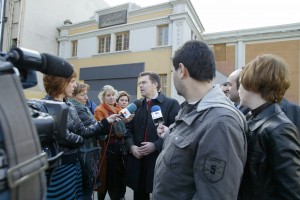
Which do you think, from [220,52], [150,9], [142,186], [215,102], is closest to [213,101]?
[215,102]

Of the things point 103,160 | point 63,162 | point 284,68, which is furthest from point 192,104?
point 103,160

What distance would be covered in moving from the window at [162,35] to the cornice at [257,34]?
5778mm

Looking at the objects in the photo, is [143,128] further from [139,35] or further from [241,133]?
[139,35]

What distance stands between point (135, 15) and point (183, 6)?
376 cm

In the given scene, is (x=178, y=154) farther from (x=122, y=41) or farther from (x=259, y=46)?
(x=259, y=46)

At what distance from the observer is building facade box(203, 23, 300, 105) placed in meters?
18.8

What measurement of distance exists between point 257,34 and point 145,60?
32.4 feet

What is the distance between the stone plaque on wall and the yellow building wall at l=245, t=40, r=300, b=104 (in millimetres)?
10715

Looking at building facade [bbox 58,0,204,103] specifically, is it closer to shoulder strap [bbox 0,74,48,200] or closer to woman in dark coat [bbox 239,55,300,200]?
woman in dark coat [bbox 239,55,300,200]

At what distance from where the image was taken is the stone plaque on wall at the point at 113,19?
57.8 ft

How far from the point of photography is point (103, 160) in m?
3.75

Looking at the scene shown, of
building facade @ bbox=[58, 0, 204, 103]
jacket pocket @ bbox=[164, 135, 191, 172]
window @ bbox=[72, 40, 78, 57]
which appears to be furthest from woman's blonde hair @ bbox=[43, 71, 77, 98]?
window @ bbox=[72, 40, 78, 57]

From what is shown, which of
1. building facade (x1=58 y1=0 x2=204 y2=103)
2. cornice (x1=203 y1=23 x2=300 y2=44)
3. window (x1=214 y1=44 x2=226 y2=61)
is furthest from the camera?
window (x1=214 y1=44 x2=226 y2=61)

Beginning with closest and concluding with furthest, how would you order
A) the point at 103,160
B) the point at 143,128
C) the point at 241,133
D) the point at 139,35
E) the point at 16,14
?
the point at 241,133 < the point at 143,128 < the point at 103,160 < the point at 139,35 < the point at 16,14
